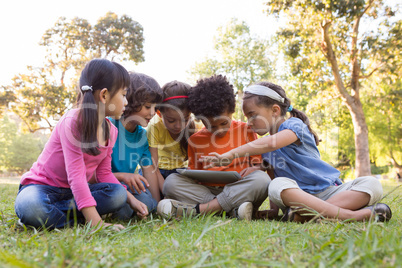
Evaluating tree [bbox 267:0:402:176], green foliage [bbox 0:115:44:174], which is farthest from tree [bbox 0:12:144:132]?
green foliage [bbox 0:115:44:174]

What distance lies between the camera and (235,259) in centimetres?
123

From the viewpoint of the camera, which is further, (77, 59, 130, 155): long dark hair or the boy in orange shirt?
the boy in orange shirt

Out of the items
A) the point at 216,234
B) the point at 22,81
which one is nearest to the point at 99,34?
the point at 22,81

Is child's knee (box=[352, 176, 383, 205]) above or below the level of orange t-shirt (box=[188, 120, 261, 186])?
below

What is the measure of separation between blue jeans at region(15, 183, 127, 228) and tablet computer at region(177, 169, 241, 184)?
612 mm

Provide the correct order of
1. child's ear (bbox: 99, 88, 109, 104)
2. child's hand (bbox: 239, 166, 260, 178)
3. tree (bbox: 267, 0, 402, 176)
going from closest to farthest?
child's ear (bbox: 99, 88, 109, 104), child's hand (bbox: 239, 166, 260, 178), tree (bbox: 267, 0, 402, 176)

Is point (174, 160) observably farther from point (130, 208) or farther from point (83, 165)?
point (83, 165)

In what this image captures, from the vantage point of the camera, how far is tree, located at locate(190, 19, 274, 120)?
2786 cm

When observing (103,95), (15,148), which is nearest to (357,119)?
(103,95)

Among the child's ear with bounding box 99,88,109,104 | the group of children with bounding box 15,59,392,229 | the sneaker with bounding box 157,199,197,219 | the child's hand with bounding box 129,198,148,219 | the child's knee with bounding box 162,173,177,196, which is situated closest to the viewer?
the group of children with bounding box 15,59,392,229

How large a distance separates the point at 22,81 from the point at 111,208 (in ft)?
49.2

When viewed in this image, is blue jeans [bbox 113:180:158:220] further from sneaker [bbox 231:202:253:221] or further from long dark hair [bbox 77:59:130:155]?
sneaker [bbox 231:202:253:221]

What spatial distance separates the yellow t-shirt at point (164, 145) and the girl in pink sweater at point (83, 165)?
88 cm

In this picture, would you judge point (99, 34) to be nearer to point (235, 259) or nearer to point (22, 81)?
point (22, 81)
